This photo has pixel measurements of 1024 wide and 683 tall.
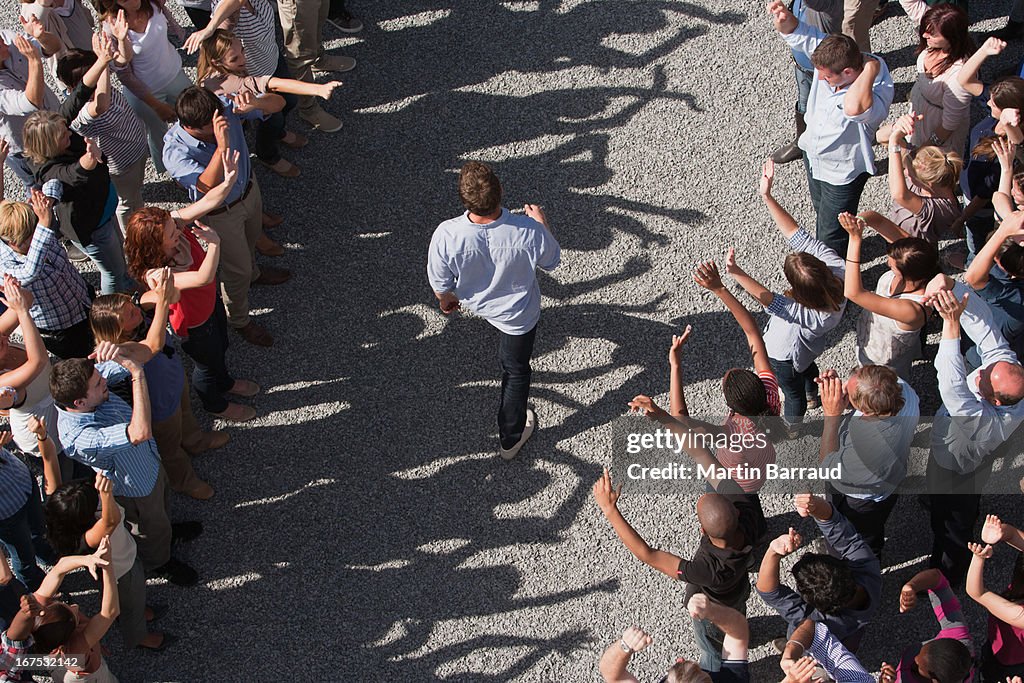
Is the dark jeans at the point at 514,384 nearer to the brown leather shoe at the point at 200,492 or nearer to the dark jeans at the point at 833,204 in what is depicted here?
the brown leather shoe at the point at 200,492

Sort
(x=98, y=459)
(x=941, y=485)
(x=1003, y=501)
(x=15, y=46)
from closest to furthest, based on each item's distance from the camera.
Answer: (x=98, y=459) < (x=941, y=485) < (x=1003, y=501) < (x=15, y=46)

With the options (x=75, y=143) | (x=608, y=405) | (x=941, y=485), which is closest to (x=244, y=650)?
(x=608, y=405)

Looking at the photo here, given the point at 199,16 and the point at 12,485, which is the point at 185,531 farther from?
the point at 199,16

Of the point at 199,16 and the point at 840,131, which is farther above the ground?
the point at 199,16

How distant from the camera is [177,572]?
6.69m

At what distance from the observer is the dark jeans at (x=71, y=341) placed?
6.89 metres

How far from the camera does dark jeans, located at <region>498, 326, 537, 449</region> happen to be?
6.82m

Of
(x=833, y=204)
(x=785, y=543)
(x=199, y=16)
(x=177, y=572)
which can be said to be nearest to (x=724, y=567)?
(x=785, y=543)

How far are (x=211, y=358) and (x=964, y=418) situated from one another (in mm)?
4232

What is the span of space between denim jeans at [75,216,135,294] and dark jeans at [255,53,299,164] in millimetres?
1184

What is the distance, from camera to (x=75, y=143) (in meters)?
7.03

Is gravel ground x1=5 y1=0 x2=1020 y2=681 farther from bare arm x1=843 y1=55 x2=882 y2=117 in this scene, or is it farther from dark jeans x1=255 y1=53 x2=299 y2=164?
bare arm x1=843 y1=55 x2=882 y2=117

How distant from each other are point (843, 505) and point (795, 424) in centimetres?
84

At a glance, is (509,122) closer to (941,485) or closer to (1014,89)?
(1014,89)
